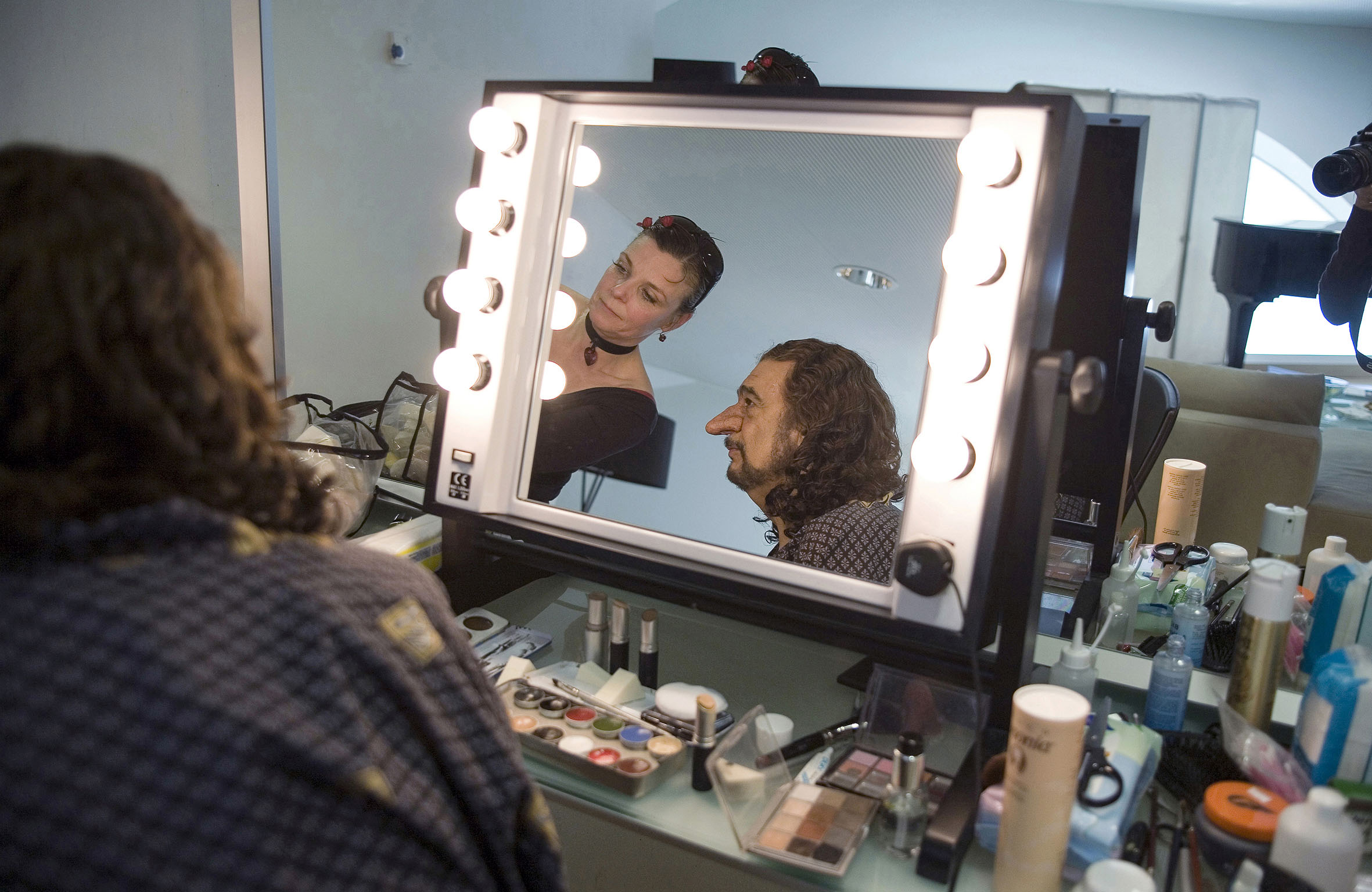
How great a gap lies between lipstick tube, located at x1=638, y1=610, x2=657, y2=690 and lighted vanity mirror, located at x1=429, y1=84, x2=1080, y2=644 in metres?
0.07

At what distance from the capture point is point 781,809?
0.78 m

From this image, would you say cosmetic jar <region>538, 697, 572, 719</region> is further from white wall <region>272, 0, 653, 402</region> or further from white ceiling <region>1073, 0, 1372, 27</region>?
white ceiling <region>1073, 0, 1372, 27</region>

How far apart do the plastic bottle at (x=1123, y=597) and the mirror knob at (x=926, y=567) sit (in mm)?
383

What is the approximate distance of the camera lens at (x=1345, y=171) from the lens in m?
1.27

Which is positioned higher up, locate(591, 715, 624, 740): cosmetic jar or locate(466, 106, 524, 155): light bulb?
locate(466, 106, 524, 155): light bulb

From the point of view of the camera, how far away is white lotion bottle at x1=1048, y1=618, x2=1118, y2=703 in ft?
2.77

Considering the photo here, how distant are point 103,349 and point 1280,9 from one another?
15.4 feet

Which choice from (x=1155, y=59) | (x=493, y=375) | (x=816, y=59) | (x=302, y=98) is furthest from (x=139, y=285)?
(x=1155, y=59)

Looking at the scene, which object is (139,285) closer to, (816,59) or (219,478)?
(219,478)

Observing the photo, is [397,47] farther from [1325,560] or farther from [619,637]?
[1325,560]

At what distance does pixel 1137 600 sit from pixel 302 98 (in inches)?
65.4

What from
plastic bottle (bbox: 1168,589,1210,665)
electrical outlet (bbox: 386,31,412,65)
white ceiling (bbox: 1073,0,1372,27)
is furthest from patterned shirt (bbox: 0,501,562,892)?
white ceiling (bbox: 1073,0,1372,27)

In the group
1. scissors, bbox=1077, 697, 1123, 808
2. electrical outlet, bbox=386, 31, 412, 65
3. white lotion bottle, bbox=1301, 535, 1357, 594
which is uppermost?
electrical outlet, bbox=386, 31, 412, 65

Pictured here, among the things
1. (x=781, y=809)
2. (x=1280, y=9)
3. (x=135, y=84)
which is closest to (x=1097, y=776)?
(x=781, y=809)
